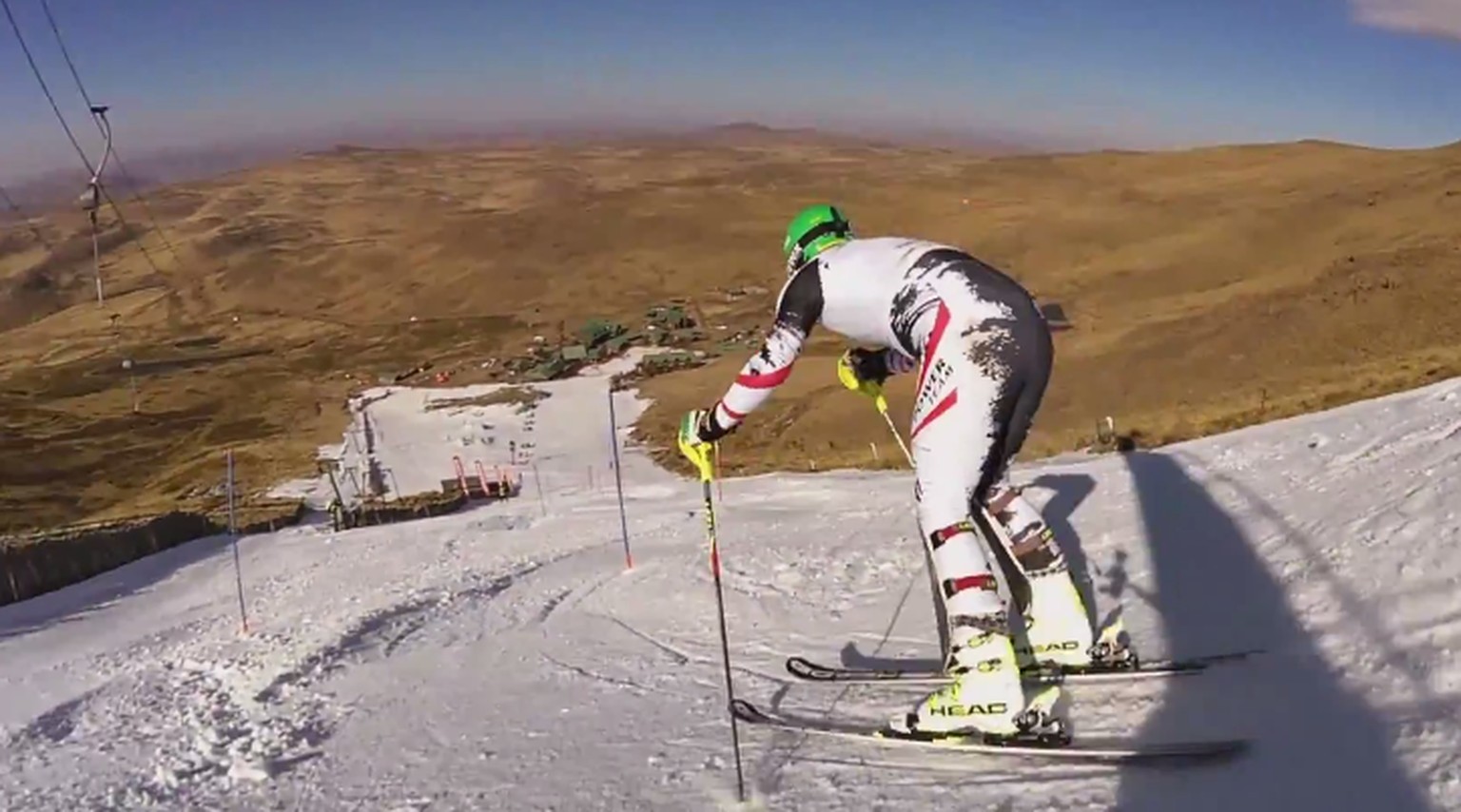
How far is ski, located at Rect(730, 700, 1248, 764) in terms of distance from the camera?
458 cm

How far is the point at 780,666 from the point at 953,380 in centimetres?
247

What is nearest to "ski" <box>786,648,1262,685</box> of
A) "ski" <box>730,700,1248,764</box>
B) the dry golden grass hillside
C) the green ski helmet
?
"ski" <box>730,700,1248,764</box>

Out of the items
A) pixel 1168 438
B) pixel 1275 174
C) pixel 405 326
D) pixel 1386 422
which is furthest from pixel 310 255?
pixel 1386 422

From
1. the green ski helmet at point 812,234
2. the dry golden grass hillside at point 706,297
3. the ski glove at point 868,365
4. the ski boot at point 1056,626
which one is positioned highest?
the green ski helmet at point 812,234

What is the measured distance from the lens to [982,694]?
509cm

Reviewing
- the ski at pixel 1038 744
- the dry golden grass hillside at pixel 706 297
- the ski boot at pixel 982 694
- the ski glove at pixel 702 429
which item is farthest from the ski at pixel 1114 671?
the dry golden grass hillside at pixel 706 297

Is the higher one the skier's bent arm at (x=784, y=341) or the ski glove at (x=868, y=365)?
the skier's bent arm at (x=784, y=341)

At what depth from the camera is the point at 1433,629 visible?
5.09 m

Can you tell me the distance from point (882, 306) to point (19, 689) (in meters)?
7.40

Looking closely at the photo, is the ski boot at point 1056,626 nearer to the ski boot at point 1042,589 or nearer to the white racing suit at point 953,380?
the ski boot at point 1042,589

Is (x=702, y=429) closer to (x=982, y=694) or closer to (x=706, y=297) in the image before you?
(x=982, y=694)

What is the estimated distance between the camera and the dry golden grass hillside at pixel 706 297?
29.7 meters

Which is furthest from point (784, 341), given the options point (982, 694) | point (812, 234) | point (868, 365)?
point (982, 694)

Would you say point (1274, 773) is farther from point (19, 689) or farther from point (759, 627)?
point (19, 689)
